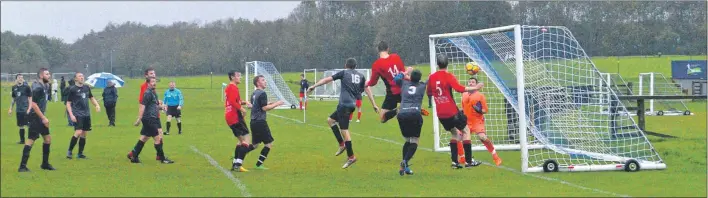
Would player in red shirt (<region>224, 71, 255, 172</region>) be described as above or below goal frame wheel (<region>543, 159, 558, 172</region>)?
above

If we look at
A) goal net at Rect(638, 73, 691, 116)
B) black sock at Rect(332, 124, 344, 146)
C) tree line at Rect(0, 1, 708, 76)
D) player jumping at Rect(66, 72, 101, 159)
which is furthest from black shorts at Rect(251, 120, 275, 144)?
goal net at Rect(638, 73, 691, 116)

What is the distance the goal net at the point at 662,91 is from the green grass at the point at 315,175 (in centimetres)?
1406

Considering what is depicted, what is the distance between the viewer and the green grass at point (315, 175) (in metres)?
12.4

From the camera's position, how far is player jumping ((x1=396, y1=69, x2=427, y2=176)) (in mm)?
14359

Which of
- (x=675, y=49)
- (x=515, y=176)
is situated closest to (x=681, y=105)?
(x=675, y=49)

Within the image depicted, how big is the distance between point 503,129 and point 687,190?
9232 mm

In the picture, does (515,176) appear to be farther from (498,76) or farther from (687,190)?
(498,76)

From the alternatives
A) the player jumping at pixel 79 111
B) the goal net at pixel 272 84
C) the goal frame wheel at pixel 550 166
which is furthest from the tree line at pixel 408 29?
the goal frame wheel at pixel 550 166

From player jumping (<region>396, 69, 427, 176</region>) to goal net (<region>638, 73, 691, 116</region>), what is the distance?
83.2ft

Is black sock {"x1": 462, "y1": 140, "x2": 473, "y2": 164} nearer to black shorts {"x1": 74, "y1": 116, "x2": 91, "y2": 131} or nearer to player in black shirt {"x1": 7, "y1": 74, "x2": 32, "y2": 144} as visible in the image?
player in black shirt {"x1": 7, "y1": 74, "x2": 32, "y2": 144}

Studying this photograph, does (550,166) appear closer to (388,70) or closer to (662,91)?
(388,70)

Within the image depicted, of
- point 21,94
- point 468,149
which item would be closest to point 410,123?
point 468,149

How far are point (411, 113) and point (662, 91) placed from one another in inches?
1267

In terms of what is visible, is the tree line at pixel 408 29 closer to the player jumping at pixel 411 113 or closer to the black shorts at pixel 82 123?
the black shorts at pixel 82 123
